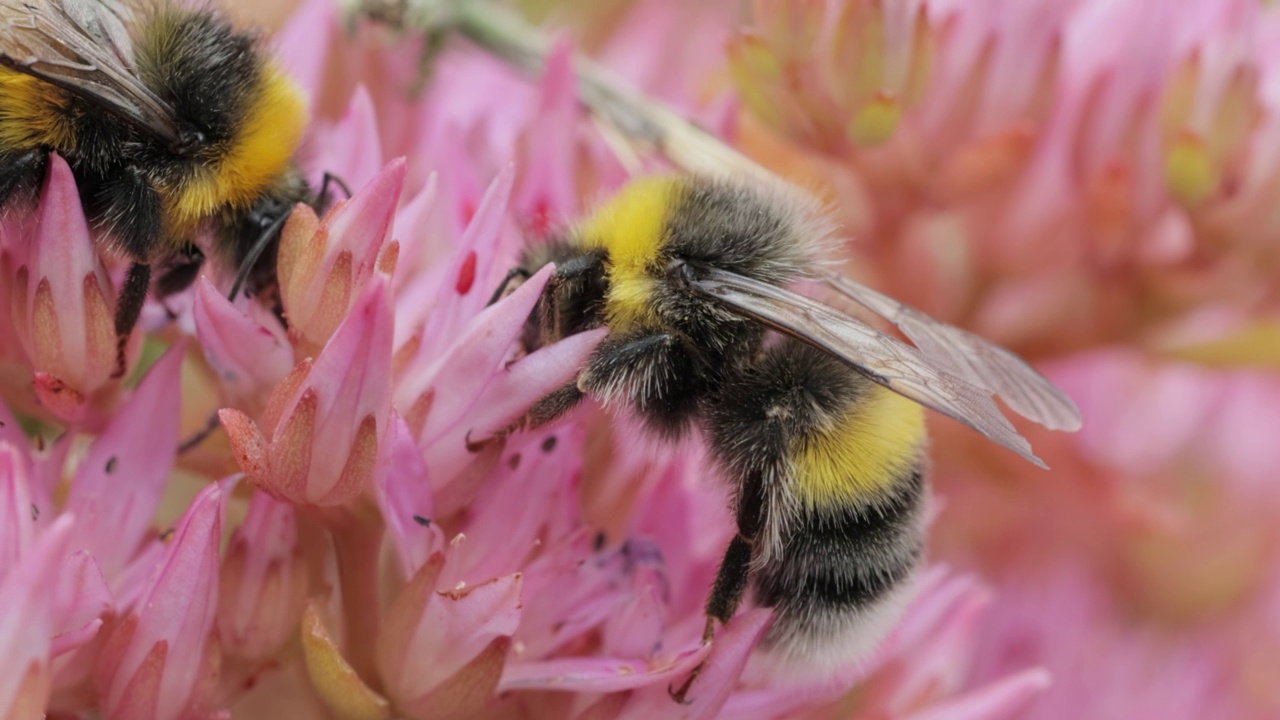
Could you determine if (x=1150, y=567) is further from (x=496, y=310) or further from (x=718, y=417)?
(x=496, y=310)

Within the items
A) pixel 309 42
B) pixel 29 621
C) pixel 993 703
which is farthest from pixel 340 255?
pixel 993 703

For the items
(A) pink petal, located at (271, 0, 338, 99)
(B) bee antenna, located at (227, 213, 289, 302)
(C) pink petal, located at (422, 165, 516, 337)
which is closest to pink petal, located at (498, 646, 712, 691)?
(C) pink petal, located at (422, 165, 516, 337)

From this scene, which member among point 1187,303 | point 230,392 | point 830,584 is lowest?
point 1187,303

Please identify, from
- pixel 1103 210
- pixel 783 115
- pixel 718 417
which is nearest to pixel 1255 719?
pixel 1103 210

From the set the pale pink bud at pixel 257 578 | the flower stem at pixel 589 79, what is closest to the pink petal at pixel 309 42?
the flower stem at pixel 589 79

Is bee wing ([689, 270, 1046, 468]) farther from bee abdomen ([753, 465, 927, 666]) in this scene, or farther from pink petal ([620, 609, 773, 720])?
pink petal ([620, 609, 773, 720])

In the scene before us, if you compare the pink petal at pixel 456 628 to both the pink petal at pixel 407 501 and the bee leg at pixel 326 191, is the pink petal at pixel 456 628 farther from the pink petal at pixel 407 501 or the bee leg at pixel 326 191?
the bee leg at pixel 326 191
